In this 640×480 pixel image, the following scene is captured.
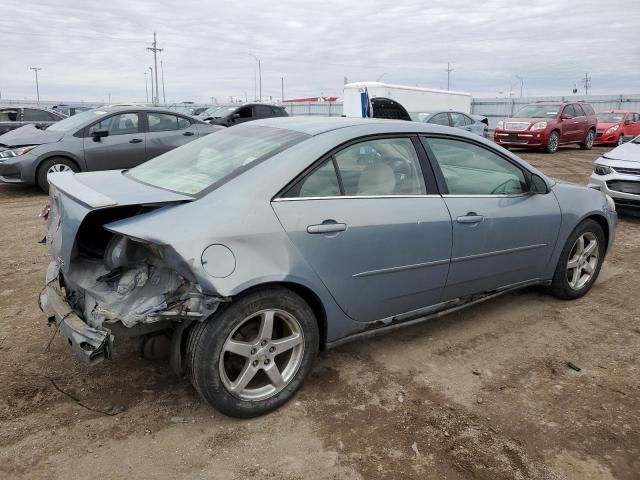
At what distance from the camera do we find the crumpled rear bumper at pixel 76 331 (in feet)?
8.27

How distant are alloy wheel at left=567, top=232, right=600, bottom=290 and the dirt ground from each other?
52 cm

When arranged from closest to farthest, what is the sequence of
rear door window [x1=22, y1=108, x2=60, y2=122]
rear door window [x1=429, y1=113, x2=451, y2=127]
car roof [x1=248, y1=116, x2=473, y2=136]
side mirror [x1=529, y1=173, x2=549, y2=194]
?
car roof [x1=248, y1=116, x2=473, y2=136], side mirror [x1=529, y1=173, x2=549, y2=194], rear door window [x1=22, y1=108, x2=60, y2=122], rear door window [x1=429, y1=113, x2=451, y2=127]

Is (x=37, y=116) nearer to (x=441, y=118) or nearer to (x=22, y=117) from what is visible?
(x=22, y=117)

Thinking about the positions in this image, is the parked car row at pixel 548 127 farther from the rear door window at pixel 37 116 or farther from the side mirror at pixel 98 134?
the rear door window at pixel 37 116

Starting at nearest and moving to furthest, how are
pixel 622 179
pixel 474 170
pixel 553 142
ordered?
pixel 474 170
pixel 622 179
pixel 553 142

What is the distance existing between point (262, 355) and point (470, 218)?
1.66m

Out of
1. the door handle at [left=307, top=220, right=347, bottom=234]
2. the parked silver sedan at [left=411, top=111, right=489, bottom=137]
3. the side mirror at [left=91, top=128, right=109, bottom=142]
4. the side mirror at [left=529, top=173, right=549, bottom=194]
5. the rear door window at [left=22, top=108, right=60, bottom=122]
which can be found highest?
the rear door window at [left=22, top=108, right=60, bottom=122]

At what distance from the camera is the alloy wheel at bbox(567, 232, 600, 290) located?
448cm

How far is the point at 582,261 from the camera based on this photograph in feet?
15.0

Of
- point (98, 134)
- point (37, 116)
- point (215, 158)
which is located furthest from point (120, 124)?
point (37, 116)

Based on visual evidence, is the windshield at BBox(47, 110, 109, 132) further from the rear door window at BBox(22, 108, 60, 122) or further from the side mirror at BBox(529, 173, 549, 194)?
the side mirror at BBox(529, 173, 549, 194)

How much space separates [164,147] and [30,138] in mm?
2217

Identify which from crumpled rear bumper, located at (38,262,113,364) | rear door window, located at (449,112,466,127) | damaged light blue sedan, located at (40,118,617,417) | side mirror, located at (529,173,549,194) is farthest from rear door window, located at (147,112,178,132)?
rear door window, located at (449,112,466,127)

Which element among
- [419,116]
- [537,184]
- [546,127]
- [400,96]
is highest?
[400,96]
